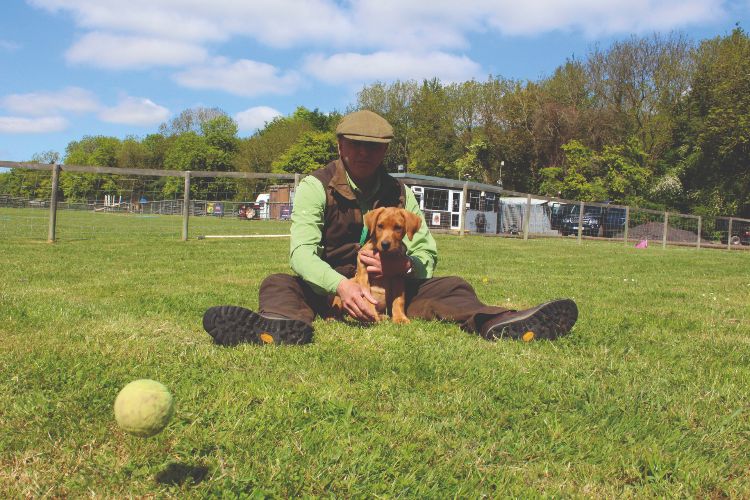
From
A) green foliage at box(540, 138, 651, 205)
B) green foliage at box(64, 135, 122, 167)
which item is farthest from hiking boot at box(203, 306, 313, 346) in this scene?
green foliage at box(64, 135, 122, 167)

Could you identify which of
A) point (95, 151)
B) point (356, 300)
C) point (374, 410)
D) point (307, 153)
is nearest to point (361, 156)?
point (356, 300)

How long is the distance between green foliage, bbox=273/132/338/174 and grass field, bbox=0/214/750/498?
61.2 metres

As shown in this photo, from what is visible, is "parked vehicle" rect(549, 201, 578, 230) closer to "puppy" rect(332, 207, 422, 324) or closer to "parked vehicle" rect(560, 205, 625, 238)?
"parked vehicle" rect(560, 205, 625, 238)

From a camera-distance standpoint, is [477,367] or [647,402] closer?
[647,402]

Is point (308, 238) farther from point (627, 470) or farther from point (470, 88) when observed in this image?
point (470, 88)

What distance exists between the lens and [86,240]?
14.1 meters

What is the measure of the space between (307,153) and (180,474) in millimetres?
64935

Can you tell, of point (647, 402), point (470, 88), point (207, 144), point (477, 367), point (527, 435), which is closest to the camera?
point (527, 435)

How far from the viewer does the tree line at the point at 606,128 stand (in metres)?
37.3

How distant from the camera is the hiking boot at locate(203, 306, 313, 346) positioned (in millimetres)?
3523

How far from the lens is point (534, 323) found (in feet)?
13.0

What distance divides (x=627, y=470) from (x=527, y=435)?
0.40 metres

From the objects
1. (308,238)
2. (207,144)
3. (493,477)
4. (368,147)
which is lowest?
(493,477)

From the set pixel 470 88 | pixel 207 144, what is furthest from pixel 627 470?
pixel 207 144
